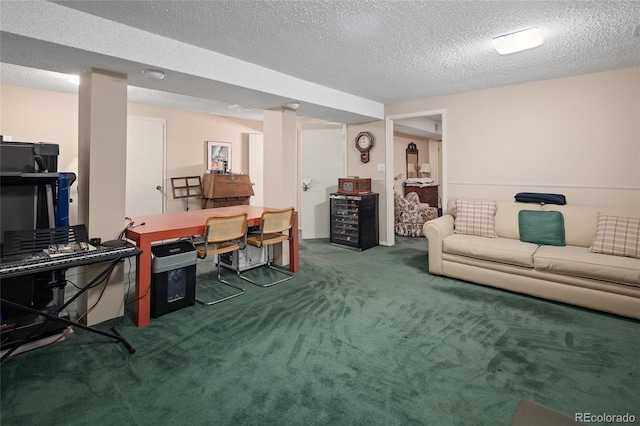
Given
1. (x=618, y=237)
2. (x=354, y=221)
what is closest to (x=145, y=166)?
(x=354, y=221)

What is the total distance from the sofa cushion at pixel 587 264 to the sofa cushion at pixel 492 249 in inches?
3.9

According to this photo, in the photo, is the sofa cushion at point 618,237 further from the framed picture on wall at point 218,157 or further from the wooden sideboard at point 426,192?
the framed picture on wall at point 218,157

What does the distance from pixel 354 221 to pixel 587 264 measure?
3.03 meters

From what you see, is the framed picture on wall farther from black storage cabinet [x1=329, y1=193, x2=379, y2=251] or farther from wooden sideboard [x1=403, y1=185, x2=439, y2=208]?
wooden sideboard [x1=403, y1=185, x2=439, y2=208]

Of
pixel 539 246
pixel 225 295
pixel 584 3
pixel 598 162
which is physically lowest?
pixel 225 295

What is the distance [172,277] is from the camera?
2812mm

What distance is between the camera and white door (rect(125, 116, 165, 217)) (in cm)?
523

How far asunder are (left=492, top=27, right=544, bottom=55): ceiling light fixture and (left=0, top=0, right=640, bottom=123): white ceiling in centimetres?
7

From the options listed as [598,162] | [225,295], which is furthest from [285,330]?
[598,162]

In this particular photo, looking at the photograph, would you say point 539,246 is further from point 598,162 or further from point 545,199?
point 598,162

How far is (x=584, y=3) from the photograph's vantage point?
217cm

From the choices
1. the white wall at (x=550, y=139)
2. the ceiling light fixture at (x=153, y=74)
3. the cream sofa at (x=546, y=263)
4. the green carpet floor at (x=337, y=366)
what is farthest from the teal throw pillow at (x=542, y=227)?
the ceiling light fixture at (x=153, y=74)

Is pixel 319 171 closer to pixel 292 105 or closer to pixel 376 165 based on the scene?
pixel 376 165

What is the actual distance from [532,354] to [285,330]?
5.80 ft
